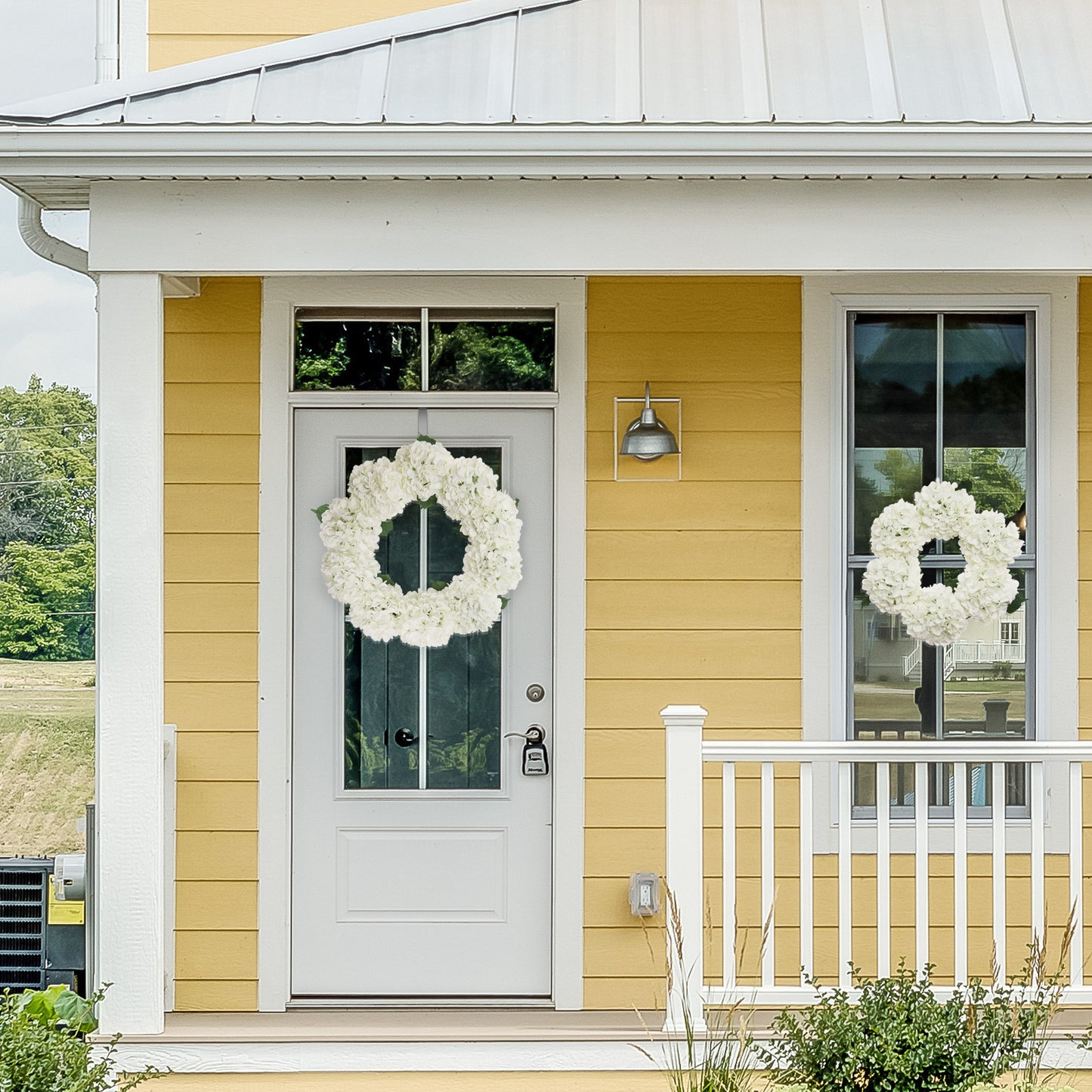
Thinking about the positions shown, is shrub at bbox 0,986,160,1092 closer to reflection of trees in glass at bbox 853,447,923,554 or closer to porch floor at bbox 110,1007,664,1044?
porch floor at bbox 110,1007,664,1044

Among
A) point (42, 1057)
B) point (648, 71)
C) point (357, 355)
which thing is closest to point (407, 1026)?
point (42, 1057)

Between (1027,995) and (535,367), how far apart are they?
8.19 feet

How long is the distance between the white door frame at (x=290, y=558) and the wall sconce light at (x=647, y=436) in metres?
0.13

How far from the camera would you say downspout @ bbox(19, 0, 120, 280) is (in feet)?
12.8

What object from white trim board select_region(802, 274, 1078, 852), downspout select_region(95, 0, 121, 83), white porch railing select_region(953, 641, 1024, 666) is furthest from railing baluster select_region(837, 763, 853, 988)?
downspout select_region(95, 0, 121, 83)

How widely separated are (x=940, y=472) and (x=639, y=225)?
1612 mm

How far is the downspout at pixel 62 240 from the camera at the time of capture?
12.8ft

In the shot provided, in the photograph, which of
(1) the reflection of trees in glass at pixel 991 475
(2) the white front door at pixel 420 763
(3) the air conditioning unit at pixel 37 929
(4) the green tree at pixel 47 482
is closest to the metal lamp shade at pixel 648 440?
(2) the white front door at pixel 420 763

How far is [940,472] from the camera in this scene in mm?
4371

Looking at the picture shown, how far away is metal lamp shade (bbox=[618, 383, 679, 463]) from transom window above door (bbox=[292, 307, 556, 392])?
35 cm

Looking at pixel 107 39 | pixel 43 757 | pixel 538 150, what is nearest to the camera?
pixel 538 150

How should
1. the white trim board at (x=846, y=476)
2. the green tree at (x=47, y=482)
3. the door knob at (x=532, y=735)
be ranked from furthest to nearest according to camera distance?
the green tree at (x=47, y=482) < the door knob at (x=532, y=735) < the white trim board at (x=846, y=476)

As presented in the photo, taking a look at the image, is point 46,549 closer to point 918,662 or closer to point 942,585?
point 918,662

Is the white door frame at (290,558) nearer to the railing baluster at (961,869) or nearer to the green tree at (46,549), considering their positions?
the railing baluster at (961,869)
